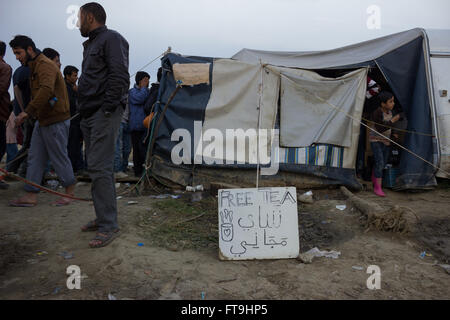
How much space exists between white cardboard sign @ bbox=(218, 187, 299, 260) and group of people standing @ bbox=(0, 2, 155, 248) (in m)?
1.03

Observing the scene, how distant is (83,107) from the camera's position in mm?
3059

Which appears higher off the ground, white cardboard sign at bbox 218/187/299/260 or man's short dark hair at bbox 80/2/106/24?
man's short dark hair at bbox 80/2/106/24

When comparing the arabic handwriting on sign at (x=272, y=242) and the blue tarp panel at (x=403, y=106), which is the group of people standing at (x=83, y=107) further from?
the arabic handwriting on sign at (x=272, y=242)

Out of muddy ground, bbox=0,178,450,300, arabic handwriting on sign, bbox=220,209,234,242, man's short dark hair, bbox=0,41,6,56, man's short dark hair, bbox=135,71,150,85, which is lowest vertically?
muddy ground, bbox=0,178,450,300

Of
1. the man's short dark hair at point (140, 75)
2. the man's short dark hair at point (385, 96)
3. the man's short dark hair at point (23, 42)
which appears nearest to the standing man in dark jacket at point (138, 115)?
the man's short dark hair at point (140, 75)

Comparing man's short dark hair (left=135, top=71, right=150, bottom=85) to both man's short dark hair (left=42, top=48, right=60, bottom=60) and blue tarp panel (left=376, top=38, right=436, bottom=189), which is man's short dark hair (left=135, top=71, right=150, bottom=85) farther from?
blue tarp panel (left=376, top=38, right=436, bottom=189)

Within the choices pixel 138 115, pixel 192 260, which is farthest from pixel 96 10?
pixel 138 115

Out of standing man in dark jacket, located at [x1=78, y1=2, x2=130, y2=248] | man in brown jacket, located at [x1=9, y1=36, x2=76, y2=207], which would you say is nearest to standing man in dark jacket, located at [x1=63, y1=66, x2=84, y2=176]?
man in brown jacket, located at [x1=9, y1=36, x2=76, y2=207]

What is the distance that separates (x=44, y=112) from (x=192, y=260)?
2.36 metres

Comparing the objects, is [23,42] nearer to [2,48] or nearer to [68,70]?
[2,48]

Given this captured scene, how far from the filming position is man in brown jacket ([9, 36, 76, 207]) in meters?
3.72

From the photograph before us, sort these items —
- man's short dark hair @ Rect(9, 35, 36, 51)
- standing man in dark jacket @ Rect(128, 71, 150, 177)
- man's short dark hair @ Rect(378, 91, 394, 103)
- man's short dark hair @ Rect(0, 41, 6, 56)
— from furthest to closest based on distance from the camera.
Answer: standing man in dark jacket @ Rect(128, 71, 150, 177) → man's short dark hair @ Rect(378, 91, 394, 103) → man's short dark hair @ Rect(0, 41, 6, 56) → man's short dark hair @ Rect(9, 35, 36, 51)

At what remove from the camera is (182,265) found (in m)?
2.77
